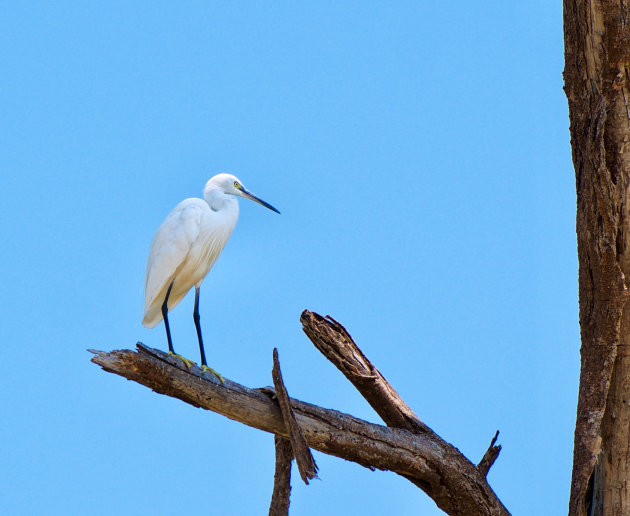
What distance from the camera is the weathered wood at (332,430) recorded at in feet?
13.1

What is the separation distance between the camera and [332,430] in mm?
4238

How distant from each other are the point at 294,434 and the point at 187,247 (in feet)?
7.93

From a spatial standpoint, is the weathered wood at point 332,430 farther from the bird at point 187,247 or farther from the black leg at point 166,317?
the bird at point 187,247

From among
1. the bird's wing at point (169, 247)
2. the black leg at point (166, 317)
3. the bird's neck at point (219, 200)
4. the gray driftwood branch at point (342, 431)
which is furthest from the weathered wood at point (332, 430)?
the bird's neck at point (219, 200)

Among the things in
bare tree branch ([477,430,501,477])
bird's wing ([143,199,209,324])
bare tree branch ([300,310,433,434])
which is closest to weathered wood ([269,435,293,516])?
bare tree branch ([300,310,433,434])

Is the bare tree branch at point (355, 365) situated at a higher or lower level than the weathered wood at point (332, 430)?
higher

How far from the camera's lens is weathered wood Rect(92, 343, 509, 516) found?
3990 mm

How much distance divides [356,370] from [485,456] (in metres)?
0.86

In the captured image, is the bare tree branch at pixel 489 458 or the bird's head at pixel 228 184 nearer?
the bare tree branch at pixel 489 458

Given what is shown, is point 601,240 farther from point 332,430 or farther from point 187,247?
point 187,247

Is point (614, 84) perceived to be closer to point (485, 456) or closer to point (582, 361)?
point (582, 361)

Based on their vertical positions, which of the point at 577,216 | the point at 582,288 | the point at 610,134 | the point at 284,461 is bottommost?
the point at 284,461

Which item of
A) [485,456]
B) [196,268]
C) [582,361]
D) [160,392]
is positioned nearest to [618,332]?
[582,361]

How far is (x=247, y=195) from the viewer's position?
692 cm
